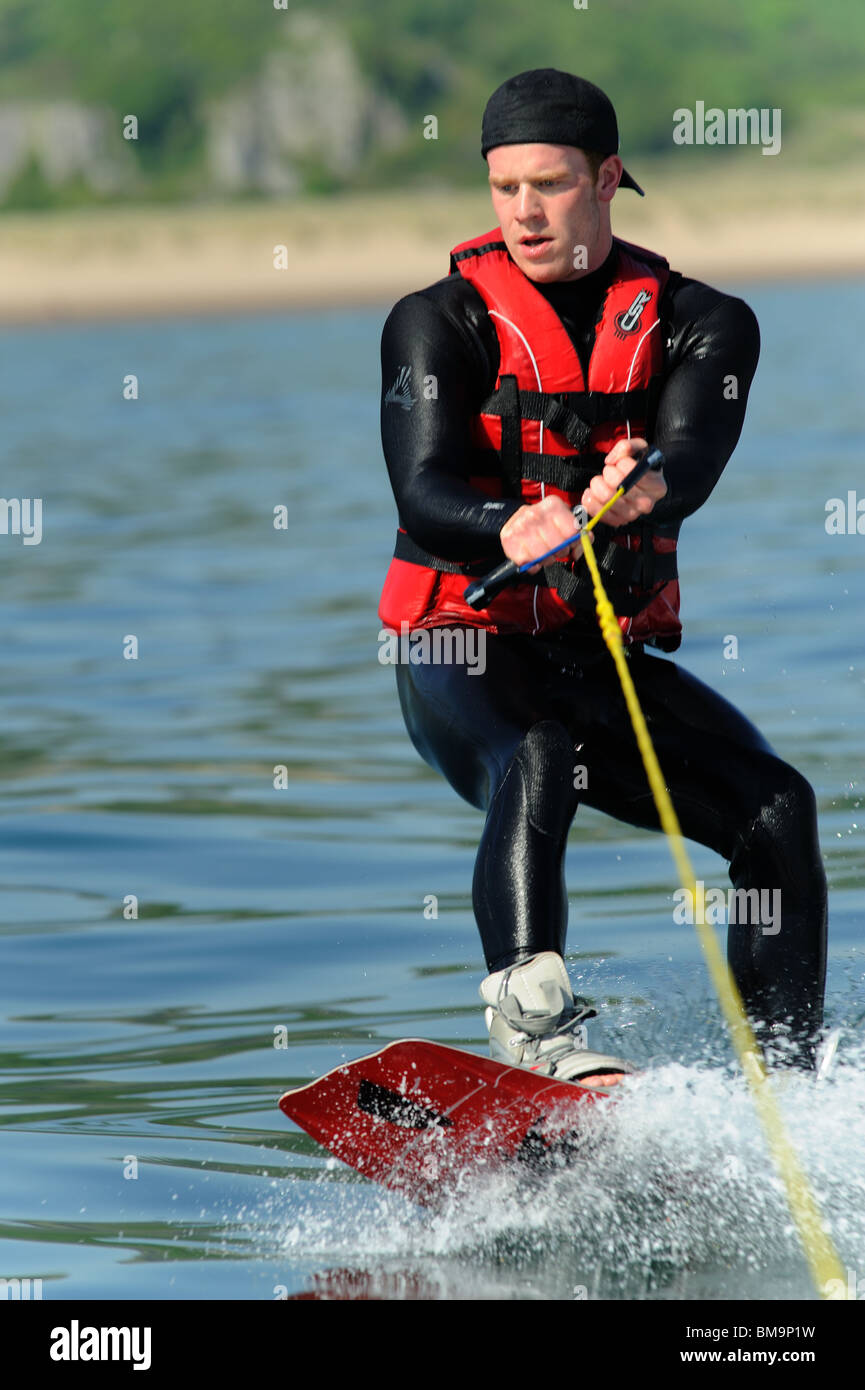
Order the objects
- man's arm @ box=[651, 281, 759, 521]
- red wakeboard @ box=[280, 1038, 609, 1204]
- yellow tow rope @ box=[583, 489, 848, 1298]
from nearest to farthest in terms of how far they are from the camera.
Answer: yellow tow rope @ box=[583, 489, 848, 1298] → red wakeboard @ box=[280, 1038, 609, 1204] → man's arm @ box=[651, 281, 759, 521]

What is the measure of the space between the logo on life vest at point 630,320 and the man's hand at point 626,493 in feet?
1.46

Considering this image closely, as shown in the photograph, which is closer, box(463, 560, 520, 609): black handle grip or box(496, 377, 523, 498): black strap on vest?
box(463, 560, 520, 609): black handle grip

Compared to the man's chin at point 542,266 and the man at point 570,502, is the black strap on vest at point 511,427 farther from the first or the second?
the man's chin at point 542,266

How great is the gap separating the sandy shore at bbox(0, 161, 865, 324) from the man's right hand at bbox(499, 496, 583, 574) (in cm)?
6645

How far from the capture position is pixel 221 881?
800 centimetres

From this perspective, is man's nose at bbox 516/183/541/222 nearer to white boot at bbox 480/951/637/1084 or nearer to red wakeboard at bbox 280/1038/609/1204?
white boot at bbox 480/951/637/1084

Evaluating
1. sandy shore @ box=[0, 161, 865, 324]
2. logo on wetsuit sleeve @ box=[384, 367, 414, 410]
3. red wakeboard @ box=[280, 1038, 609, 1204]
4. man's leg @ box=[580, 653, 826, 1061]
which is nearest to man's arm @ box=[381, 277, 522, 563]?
logo on wetsuit sleeve @ box=[384, 367, 414, 410]

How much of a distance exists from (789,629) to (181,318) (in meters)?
59.4

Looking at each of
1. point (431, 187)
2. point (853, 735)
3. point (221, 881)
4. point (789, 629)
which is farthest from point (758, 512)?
point (431, 187)

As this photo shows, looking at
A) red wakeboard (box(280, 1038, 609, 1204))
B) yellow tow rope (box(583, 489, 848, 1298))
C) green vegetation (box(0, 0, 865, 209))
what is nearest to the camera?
yellow tow rope (box(583, 489, 848, 1298))

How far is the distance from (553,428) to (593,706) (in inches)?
25.3

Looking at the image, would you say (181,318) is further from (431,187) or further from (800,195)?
(431,187)

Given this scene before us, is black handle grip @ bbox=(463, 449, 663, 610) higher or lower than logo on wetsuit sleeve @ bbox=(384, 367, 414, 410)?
lower

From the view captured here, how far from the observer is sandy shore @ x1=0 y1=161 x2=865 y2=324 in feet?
243
